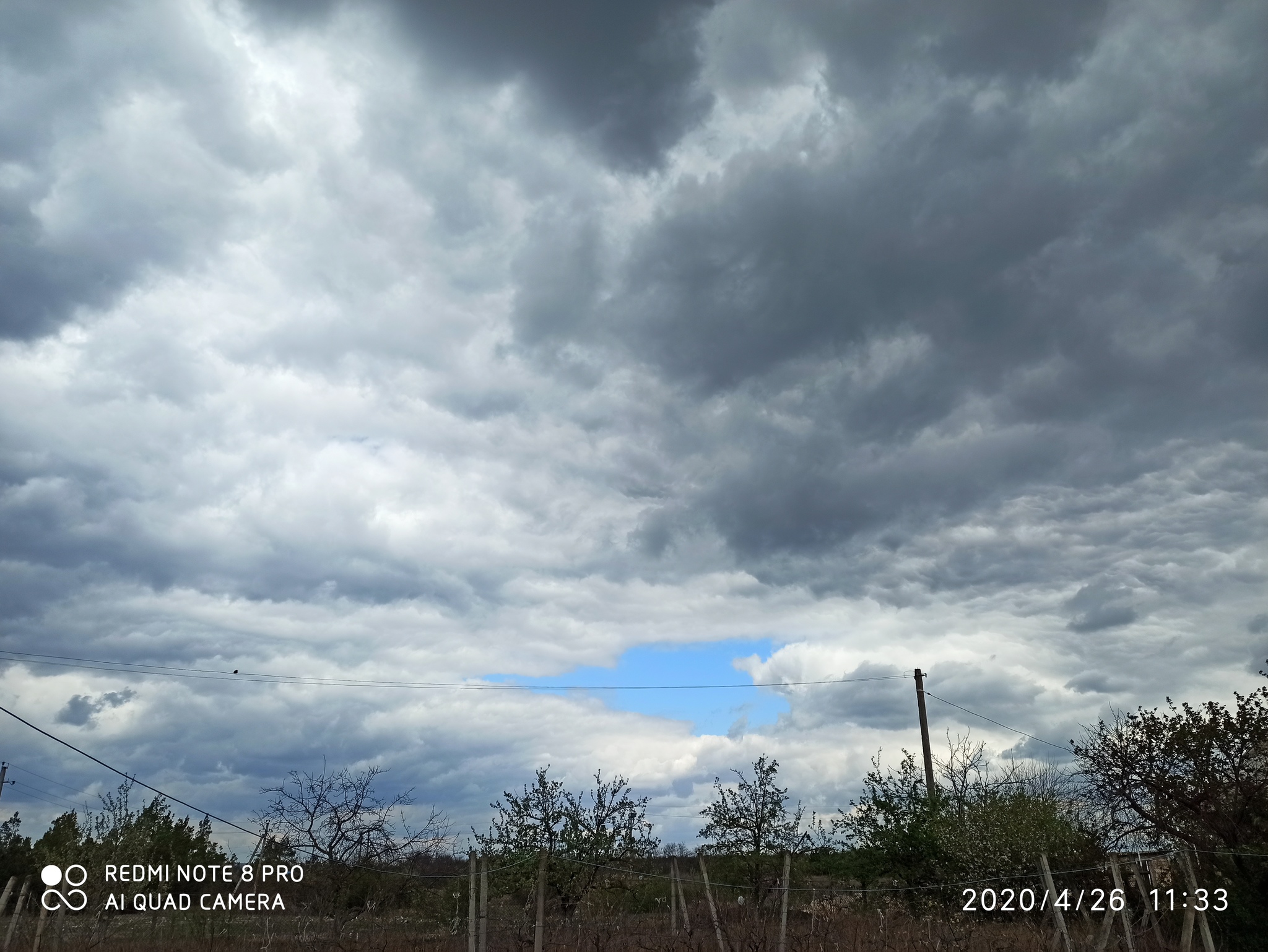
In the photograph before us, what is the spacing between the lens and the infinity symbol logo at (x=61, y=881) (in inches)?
870

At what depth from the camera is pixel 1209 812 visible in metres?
25.0

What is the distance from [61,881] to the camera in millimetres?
22656

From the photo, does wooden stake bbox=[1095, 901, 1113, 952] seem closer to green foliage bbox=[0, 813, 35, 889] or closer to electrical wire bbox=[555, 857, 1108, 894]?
electrical wire bbox=[555, 857, 1108, 894]

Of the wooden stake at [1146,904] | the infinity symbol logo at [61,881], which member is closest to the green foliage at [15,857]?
the infinity symbol logo at [61,881]

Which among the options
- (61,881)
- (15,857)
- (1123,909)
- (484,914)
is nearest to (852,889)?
(1123,909)

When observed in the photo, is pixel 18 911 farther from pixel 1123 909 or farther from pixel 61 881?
pixel 1123 909

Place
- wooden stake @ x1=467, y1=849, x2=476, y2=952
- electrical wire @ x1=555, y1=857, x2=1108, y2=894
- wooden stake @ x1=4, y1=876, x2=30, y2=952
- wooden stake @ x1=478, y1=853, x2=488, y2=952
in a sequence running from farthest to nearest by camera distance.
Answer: electrical wire @ x1=555, y1=857, x2=1108, y2=894
wooden stake @ x1=4, y1=876, x2=30, y2=952
wooden stake @ x1=467, y1=849, x2=476, y2=952
wooden stake @ x1=478, y1=853, x2=488, y2=952

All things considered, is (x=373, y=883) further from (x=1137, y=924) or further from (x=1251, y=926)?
(x=1251, y=926)

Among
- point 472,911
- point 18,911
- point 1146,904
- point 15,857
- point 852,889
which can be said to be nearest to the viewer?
point 472,911

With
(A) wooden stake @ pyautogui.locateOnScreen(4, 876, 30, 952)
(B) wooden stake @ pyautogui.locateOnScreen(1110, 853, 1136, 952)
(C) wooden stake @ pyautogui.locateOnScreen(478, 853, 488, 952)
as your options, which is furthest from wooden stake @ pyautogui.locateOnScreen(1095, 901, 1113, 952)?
(A) wooden stake @ pyautogui.locateOnScreen(4, 876, 30, 952)

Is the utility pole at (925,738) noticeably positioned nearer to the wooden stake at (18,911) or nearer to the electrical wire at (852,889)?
the electrical wire at (852,889)

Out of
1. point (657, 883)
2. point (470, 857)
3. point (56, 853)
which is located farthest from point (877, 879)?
point (56, 853)

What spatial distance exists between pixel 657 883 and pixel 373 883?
50.1 ft

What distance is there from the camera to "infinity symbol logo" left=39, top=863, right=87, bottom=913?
22.1m
